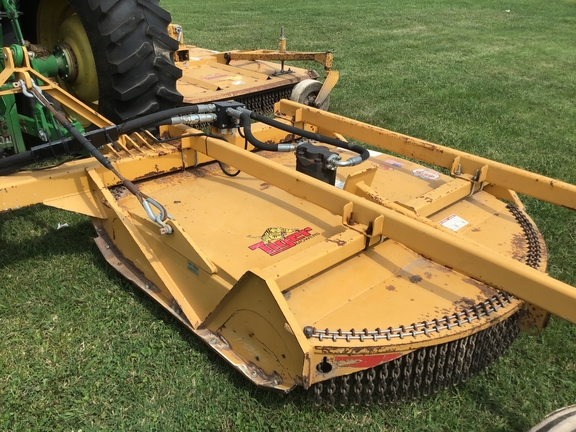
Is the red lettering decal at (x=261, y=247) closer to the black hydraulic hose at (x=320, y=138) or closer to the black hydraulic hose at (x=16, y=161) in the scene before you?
the black hydraulic hose at (x=320, y=138)

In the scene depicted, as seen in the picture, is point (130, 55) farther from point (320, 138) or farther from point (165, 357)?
point (165, 357)

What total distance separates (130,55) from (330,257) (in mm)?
1836

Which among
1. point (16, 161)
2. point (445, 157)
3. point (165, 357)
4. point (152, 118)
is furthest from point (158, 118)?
point (445, 157)

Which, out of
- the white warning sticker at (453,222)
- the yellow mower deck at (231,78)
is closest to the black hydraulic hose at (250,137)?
the white warning sticker at (453,222)

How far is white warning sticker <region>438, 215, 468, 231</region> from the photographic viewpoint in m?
2.88

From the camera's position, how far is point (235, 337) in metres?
2.40

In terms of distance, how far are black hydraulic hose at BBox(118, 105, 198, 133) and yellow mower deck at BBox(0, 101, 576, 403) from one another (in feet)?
0.52

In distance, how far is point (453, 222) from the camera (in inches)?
115

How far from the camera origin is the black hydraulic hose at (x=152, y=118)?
2.91 meters

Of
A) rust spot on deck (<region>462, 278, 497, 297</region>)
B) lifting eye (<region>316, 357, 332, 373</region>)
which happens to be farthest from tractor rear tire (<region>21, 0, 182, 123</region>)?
rust spot on deck (<region>462, 278, 497, 297</region>)

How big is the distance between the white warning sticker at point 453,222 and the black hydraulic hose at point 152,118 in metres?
1.59

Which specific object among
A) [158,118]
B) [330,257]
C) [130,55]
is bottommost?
[330,257]

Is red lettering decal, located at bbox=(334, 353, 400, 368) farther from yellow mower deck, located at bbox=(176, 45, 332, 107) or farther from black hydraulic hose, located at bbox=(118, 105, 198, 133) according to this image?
yellow mower deck, located at bbox=(176, 45, 332, 107)

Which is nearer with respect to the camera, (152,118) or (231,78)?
(152,118)
